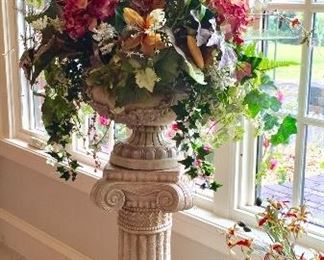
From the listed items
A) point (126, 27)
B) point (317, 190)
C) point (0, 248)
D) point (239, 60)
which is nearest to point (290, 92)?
point (317, 190)

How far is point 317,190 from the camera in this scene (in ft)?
6.27

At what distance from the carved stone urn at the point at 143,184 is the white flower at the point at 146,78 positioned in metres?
0.17

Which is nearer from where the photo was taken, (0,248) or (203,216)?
(203,216)

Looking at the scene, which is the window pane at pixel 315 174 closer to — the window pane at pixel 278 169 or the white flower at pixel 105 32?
the window pane at pixel 278 169

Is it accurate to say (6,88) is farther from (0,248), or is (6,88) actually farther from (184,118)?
(184,118)

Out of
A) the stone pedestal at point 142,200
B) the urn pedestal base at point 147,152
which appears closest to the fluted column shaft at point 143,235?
the stone pedestal at point 142,200

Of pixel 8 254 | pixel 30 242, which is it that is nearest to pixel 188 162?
pixel 30 242

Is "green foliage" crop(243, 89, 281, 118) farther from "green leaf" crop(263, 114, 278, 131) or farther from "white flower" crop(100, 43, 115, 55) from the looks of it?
"white flower" crop(100, 43, 115, 55)

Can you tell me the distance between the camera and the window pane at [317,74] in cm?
180

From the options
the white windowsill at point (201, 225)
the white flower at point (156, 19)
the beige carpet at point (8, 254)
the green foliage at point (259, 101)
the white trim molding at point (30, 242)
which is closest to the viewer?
the white flower at point (156, 19)

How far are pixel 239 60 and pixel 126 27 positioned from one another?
303 mm

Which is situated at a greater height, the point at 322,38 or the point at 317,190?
the point at 322,38

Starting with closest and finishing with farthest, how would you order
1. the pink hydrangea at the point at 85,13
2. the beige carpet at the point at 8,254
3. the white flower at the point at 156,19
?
the white flower at the point at 156,19 → the pink hydrangea at the point at 85,13 → the beige carpet at the point at 8,254

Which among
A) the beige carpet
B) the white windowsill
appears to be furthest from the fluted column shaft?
the beige carpet
